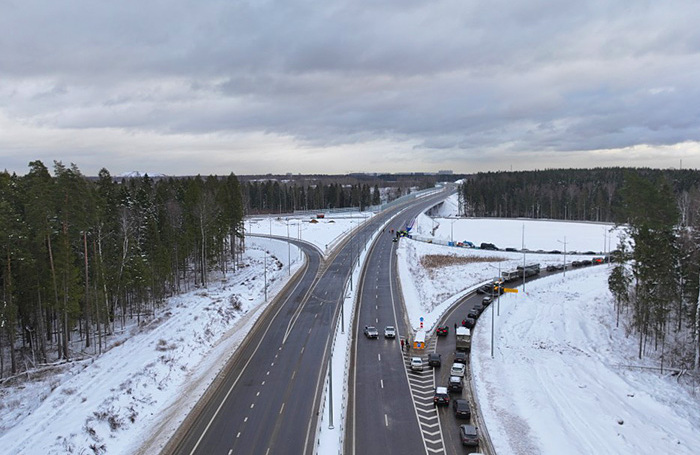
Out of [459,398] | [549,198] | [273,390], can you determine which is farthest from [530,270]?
[549,198]

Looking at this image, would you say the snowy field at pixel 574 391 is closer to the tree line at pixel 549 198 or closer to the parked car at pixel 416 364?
the parked car at pixel 416 364

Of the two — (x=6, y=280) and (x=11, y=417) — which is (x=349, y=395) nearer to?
(x=11, y=417)

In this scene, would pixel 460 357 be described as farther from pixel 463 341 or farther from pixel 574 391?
pixel 574 391

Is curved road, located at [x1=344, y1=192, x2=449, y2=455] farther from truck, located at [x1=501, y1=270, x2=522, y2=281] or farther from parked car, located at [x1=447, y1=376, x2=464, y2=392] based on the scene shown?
truck, located at [x1=501, y1=270, x2=522, y2=281]

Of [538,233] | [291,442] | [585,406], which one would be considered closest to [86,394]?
[291,442]

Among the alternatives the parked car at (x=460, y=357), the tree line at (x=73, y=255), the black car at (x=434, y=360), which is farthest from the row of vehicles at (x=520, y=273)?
the tree line at (x=73, y=255)

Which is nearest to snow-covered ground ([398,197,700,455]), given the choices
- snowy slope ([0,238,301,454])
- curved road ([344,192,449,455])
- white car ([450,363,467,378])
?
white car ([450,363,467,378])
